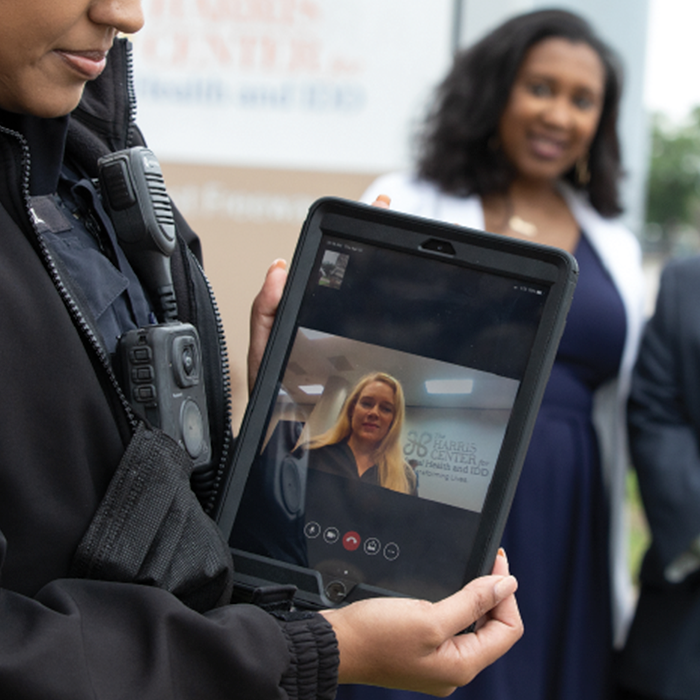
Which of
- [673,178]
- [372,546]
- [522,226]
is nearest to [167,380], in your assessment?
[372,546]

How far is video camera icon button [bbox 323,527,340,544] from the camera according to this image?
975 millimetres

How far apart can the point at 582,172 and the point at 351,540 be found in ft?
5.94

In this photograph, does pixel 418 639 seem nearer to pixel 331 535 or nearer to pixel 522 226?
pixel 331 535

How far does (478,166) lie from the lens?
2.42m

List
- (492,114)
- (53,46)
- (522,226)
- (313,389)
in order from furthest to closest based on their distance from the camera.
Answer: (492,114) → (522,226) → (313,389) → (53,46)

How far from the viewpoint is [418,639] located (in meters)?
0.89

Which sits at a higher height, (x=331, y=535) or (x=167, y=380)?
(x=167, y=380)

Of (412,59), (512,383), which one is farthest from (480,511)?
(412,59)

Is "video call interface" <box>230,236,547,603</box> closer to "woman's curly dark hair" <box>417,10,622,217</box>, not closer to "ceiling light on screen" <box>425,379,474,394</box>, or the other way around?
"ceiling light on screen" <box>425,379,474,394</box>

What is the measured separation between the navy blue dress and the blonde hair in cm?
115

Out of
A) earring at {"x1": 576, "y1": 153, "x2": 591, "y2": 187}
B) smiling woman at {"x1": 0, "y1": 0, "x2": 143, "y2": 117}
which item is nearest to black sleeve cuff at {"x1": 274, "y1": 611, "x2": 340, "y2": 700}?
smiling woman at {"x1": 0, "y1": 0, "x2": 143, "y2": 117}

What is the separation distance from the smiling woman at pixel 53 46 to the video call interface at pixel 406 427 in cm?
36

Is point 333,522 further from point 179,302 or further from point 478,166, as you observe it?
point 478,166

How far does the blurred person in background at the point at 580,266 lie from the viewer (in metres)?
2.10
